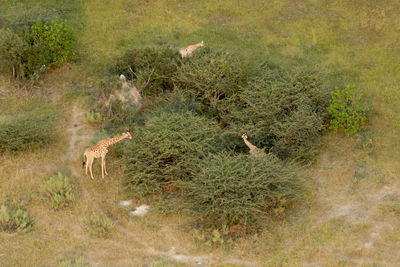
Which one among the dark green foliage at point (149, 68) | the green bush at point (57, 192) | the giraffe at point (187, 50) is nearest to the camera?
the green bush at point (57, 192)

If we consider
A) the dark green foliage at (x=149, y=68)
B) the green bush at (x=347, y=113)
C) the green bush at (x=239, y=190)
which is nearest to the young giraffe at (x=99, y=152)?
the green bush at (x=239, y=190)

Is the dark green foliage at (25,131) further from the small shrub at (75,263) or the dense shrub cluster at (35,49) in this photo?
the small shrub at (75,263)

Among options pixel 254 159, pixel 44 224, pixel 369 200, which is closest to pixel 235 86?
pixel 254 159

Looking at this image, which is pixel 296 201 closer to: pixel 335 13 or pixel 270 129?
pixel 270 129

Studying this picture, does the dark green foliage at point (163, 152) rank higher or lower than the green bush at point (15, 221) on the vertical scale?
higher

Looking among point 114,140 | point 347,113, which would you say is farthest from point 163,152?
point 347,113

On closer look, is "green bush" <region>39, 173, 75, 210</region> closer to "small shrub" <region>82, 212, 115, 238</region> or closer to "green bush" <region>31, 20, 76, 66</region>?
"small shrub" <region>82, 212, 115, 238</region>
